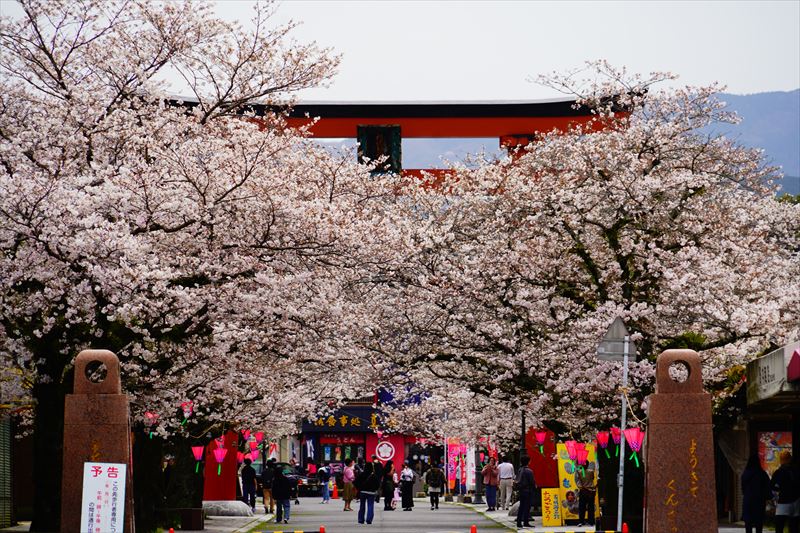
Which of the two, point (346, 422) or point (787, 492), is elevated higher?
point (346, 422)

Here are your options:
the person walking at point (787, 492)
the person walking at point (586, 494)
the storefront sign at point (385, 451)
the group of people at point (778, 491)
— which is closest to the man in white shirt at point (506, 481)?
the storefront sign at point (385, 451)

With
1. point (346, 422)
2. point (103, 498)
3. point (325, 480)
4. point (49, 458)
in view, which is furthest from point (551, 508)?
point (346, 422)

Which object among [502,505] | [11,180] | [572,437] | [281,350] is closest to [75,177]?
[11,180]

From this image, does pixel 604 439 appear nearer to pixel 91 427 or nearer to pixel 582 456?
pixel 582 456

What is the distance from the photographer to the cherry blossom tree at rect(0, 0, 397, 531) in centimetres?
2009

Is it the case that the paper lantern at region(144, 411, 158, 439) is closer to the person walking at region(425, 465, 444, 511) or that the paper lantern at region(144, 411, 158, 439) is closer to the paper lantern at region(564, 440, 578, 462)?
the paper lantern at region(564, 440, 578, 462)

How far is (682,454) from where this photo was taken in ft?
56.8

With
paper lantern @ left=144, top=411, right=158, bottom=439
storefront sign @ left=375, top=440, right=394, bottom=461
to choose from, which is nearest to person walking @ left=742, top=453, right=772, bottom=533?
paper lantern @ left=144, top=411, right=158, bottom=439

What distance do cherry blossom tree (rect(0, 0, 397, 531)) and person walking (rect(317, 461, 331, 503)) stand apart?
1296 inches

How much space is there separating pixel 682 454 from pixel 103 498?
8.12 meters

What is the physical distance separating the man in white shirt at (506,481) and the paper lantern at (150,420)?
69.0 ft

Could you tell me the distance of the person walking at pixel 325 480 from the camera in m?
57.1

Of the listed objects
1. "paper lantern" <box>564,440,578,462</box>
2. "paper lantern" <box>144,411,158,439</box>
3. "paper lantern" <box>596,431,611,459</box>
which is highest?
"paper lantern" <box>144,411,158,439</box>

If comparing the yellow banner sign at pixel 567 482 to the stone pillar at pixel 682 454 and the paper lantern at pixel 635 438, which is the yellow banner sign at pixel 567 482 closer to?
the paper lantern at pixel 635 438
